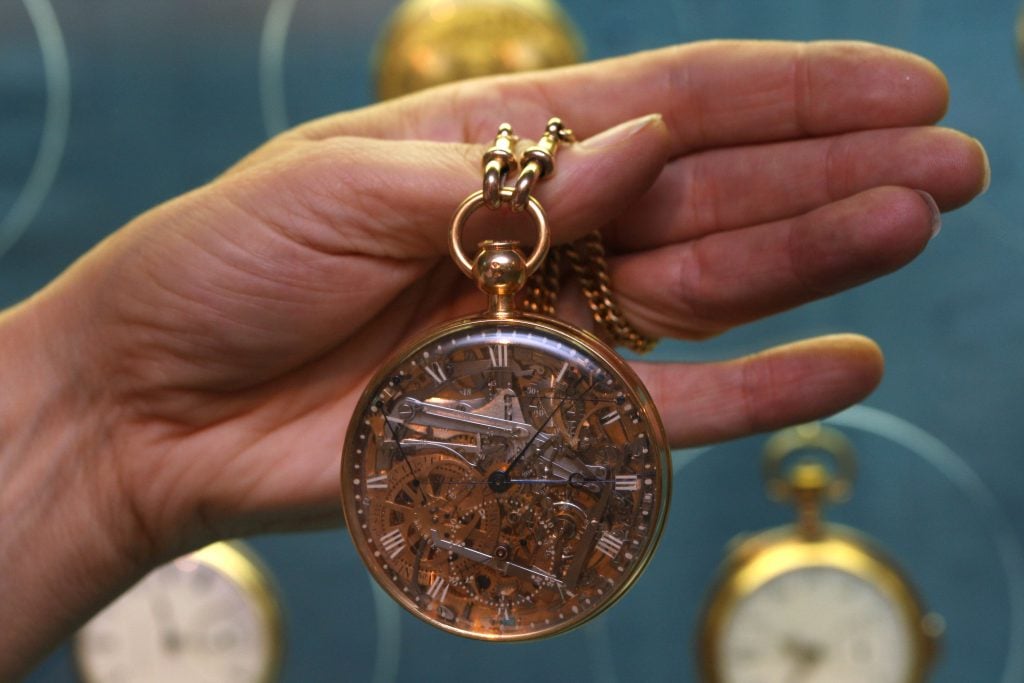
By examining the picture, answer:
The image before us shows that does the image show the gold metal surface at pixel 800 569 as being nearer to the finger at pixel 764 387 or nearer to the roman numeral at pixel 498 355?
the finger at pixel 764 387

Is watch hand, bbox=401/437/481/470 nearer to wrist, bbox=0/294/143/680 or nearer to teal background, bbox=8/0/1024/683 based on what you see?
wrist, bbox=0/294/143/680

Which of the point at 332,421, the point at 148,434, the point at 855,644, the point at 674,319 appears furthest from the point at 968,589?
the point at 148,434

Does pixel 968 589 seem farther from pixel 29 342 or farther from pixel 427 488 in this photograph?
pixel 29 342

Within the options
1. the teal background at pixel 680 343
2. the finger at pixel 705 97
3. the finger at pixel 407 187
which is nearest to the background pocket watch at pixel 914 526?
the teal background at pixel 680 343

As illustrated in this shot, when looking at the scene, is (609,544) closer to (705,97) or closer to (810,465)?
(705,97)

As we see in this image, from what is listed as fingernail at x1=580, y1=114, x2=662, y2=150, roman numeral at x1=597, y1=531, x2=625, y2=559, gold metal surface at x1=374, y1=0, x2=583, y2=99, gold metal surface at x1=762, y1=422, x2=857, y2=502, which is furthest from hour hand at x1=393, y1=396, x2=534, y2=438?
gold metal surface at x1=762, y1=422, x2=857, y2=502

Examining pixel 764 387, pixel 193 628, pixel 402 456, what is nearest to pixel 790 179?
pixel 764 387

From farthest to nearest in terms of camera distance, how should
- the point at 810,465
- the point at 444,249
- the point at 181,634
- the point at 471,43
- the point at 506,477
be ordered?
1. the point at 181,634
2. the point at 810,465
3. the point at 471,43
4. the point at 444,249
5. the point at 506,477
